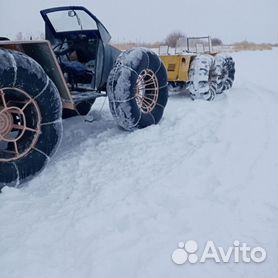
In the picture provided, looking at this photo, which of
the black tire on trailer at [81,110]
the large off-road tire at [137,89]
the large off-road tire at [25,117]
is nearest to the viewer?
the large off-road tire at [25,117]

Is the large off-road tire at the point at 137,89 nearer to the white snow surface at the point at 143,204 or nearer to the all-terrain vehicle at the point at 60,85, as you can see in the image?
the all-terrain vehicle at the point at 60,85

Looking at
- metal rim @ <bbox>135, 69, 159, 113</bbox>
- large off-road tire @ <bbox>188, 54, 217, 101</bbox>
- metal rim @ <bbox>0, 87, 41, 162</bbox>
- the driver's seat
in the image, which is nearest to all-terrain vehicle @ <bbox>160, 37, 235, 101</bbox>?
large off-road tire @ <bbox>188, 54, 217, 101</bbox>

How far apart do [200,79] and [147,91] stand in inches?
75.9

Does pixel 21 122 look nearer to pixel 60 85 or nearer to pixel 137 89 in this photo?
pixel 60 85

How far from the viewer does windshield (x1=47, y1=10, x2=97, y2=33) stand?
4.11 m

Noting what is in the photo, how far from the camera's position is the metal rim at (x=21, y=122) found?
274 centimetres

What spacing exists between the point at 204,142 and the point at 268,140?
2.01 ft

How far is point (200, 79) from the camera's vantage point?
599cm

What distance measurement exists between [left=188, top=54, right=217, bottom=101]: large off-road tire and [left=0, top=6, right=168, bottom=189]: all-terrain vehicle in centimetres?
169

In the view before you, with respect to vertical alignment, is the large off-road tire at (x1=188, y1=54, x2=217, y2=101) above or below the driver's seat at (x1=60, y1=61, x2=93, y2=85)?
below

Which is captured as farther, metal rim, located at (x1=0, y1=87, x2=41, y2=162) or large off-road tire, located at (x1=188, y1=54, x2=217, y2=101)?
large off-road tire, located at (x1=188, y1=54, x2=217, y2=101)

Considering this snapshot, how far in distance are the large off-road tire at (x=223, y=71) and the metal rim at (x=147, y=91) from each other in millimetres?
2592

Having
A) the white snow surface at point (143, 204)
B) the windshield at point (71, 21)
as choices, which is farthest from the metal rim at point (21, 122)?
the windshield at point (71, 21)

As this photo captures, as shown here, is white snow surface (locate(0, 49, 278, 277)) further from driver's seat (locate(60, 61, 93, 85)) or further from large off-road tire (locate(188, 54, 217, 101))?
large off-road tire (locate(188, 54, 217, 101))
